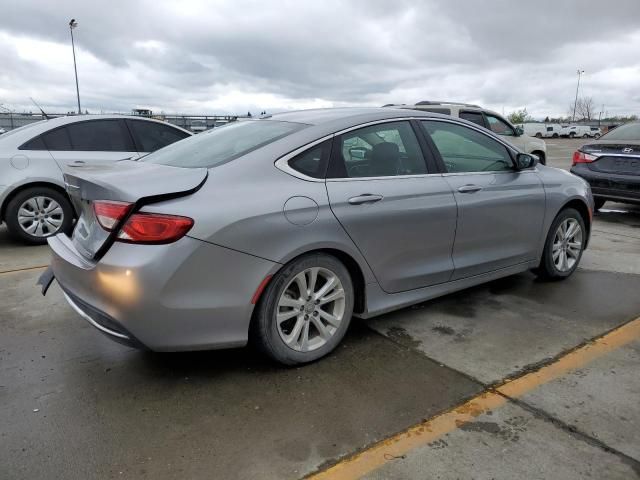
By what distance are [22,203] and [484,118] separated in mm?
8248

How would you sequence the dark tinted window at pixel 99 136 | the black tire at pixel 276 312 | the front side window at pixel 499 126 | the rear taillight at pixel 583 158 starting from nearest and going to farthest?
the black tire at pixel 276 312 < the dark tinted window at pixel 99 136 < the rear taillight at pixel 583 158 < the front side window at pixel 499 126

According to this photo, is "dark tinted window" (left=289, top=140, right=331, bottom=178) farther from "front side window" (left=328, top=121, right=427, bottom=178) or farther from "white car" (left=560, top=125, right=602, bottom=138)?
"white car" (left=560, top=125, right=602, bottom=138)

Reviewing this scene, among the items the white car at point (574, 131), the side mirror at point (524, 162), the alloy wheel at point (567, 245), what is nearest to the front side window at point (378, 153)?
the side mirror at point (524, 162)

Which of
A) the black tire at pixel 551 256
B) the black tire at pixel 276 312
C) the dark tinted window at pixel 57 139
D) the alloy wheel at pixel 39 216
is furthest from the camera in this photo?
the dark tinted window at pixel 57 139

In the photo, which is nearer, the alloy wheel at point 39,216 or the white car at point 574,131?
the alloy wheel at point 39,216

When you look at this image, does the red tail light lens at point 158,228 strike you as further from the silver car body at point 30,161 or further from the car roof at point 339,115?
the silver car body at point 30,161

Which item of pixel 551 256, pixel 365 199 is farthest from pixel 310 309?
pixel 551 256

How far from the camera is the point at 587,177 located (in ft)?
26.4

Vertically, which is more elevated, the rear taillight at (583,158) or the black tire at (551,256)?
the rear taillight at (583,158)

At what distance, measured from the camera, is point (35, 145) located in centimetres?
631

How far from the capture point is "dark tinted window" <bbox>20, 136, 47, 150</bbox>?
626 cm

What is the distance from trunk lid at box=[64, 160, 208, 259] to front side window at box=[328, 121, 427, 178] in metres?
0.88

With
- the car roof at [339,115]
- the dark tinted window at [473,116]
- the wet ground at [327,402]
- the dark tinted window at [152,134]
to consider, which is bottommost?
the wet ground at [327,402]

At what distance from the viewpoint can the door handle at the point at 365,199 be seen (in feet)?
10.5
